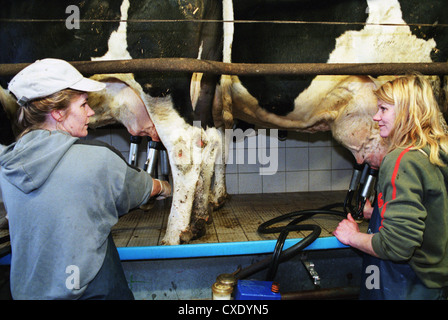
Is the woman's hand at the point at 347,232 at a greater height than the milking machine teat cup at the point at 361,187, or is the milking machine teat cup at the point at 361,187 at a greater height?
the woman's hand at the point at 347,232

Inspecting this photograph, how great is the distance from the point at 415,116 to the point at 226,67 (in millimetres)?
759

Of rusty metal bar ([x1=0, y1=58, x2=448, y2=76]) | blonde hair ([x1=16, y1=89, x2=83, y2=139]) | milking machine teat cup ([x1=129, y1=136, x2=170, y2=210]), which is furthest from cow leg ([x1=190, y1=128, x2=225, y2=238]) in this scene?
blonde hair ([x1=16, y1=89, x2=83, y2=139])

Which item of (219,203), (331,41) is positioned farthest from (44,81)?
(219,203)

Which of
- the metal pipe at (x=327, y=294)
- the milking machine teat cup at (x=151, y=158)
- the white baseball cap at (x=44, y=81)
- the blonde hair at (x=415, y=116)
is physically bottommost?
the metal pipe at (x=327, y=294)

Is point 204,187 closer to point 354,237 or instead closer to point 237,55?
point 237,55

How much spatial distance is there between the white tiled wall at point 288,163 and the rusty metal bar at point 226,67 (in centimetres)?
175

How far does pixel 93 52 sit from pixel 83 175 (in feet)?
3.70

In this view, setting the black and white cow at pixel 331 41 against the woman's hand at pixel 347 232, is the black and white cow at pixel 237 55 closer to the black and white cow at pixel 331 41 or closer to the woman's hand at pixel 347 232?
the black and white cow at pixel 331 41

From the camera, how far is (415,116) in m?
1.05

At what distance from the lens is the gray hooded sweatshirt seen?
92 cm

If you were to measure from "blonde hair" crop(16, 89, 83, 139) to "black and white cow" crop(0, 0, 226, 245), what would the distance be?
783mm

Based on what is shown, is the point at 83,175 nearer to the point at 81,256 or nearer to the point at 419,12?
the point at 81,256

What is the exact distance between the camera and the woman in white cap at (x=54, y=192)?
0.93 meters

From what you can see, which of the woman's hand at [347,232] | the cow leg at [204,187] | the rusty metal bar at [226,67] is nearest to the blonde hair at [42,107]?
the rusty metal bar at [226,67]
